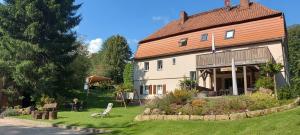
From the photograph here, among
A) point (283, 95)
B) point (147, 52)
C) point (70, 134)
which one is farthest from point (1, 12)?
point (283, 95)

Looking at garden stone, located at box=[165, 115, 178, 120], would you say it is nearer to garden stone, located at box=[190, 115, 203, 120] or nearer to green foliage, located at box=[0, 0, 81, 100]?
garden stone, located at box=[190, 115, 203, 120]

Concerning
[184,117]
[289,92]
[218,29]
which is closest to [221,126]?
[184,117]

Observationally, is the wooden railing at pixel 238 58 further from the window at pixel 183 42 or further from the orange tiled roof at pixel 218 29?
the window at pixel 183 42

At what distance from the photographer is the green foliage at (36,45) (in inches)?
1163

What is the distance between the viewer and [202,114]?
1606cm

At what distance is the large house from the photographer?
1057 inches

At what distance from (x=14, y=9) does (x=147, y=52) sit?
1556cm

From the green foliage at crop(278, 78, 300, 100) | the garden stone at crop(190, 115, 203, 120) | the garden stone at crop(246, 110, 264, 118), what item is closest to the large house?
the green foliage at crop(278, 78, 300, 100)

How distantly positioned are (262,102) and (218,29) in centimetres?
1634

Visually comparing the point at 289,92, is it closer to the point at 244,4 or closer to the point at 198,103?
the point at 198,103

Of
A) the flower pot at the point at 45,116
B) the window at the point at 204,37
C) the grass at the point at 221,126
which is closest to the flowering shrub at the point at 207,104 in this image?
the grass at the point at 221,126

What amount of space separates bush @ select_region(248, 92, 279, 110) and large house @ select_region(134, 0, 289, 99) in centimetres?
717

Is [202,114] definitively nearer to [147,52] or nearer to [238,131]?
[238,131]

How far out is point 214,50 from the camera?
2905 cm
